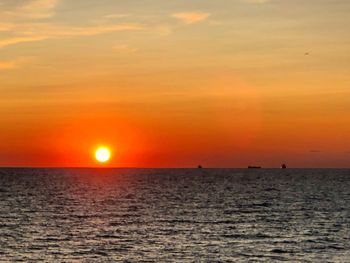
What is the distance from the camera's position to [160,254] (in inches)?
2438

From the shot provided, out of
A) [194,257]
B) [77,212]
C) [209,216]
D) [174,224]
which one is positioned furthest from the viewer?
[77,212]

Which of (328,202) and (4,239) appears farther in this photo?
(328,202)

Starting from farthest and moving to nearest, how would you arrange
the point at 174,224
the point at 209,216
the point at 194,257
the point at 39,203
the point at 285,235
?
the point at 39,203
the point at 209,216
the point at 174,224
the point at 285,235
the point at 194,257

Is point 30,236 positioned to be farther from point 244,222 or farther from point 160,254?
point 244,222

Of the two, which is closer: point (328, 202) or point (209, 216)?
point (209, 216)

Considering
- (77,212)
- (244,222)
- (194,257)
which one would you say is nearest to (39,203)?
(77,212)

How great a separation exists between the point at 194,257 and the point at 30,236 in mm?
22554

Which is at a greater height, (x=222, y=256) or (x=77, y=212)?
(x=77, y=212)

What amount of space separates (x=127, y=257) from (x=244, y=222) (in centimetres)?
3380

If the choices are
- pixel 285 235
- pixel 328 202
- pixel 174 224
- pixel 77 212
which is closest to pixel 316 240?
pixel 285 235

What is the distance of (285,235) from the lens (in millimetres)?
76000

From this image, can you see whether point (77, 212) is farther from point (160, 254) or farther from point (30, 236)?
point (160, 254)

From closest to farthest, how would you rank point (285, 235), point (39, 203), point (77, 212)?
point (285, 235), point (77, 212), point (39, 203)

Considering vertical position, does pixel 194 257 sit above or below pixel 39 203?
below
